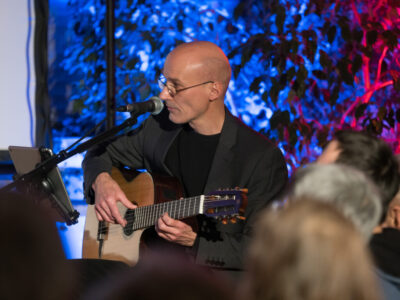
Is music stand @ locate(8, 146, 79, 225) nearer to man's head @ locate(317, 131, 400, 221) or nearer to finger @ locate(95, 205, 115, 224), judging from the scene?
finger @ locate(95, 205, 115, 224)

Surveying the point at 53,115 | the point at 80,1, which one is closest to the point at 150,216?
the point at 53,115

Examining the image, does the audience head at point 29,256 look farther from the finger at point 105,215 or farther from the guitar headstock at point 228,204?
the finger at point 105,215

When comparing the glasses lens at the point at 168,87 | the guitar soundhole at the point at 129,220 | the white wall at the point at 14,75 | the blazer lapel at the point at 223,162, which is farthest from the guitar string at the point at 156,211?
the white wall at the point at 14,75

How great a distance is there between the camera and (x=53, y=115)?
4.07 metres

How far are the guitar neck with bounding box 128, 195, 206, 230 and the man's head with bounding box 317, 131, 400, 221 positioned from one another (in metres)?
0.70

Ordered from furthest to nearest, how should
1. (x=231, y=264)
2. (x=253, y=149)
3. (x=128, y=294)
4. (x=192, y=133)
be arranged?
(x=192, y=133), (x=253, y=149), (x=231, y=264), (x=128, y=294)

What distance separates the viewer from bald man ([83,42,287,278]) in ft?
7.54

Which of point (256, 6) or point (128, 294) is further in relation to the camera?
point (256, 6)

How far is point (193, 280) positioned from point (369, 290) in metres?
0.25

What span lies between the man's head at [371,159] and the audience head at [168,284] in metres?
0.89

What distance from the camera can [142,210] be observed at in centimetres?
243

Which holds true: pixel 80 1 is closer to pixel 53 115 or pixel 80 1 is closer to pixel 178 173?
pixel 53 115

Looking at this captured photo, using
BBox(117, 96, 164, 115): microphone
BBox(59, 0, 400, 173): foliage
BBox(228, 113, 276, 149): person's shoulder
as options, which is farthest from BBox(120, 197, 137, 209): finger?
BBox(59, 0, 400, 173): foliage

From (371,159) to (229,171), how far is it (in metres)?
1.03
